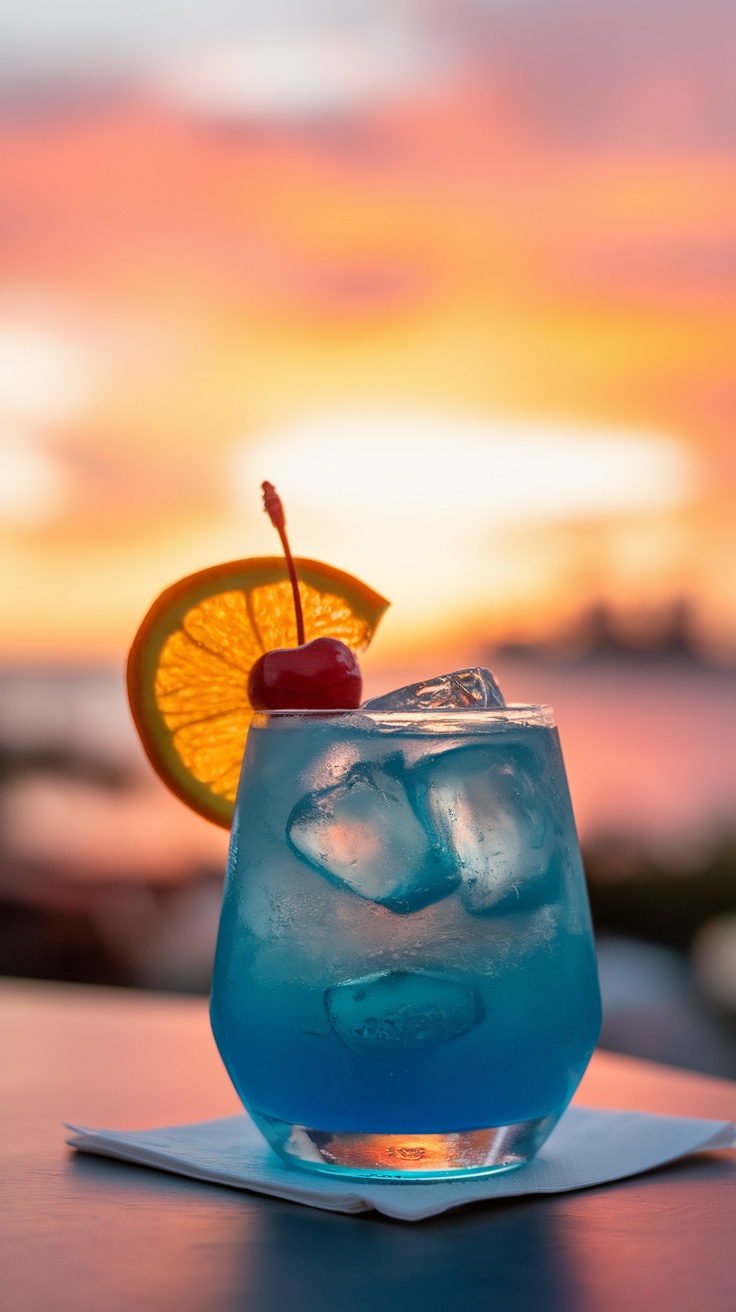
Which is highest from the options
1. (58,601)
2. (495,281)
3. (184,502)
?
(495,281)

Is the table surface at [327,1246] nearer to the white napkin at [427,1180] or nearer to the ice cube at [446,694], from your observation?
the white napkin at [427,1180]

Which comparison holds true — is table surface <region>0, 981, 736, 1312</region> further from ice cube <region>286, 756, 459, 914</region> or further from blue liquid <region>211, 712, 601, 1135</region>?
ice cube <region>286, 756, 459, 914</region>

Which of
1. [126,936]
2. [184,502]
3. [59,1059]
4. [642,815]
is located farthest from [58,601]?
[59,1059]

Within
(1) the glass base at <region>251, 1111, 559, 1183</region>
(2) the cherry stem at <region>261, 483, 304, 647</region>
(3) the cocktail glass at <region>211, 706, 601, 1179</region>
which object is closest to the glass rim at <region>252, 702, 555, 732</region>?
(3) the cocktail glass at <region>211, 706, 601, 1179</region>

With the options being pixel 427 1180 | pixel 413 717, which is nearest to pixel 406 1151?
pixel 427 1180

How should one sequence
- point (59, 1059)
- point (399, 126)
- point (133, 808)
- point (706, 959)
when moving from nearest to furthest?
point (59, 1059) < point (399, 126) < point (706, 959) < point (133, 808)

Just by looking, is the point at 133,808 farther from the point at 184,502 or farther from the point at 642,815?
the point at 642,815

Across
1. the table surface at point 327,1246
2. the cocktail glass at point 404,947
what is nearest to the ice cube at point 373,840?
the cocktail glass at point 404,947

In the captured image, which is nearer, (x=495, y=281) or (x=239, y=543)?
(x=495, y=281)
